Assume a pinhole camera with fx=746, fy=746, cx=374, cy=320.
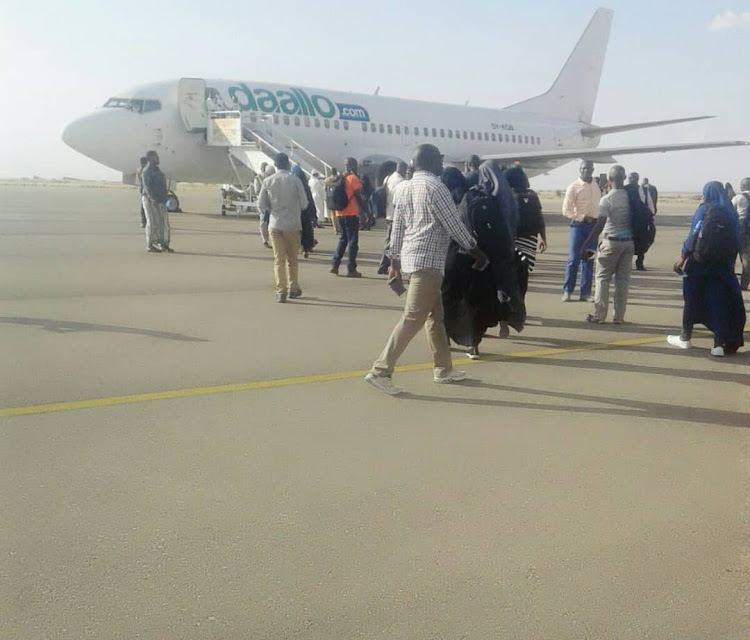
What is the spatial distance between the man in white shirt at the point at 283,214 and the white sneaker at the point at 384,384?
3834mm

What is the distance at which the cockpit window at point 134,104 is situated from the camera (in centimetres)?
2150

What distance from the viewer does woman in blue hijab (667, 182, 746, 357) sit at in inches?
262

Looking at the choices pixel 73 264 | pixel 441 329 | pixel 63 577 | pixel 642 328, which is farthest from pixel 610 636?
pixel 73 264

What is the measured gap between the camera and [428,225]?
17.7 feet

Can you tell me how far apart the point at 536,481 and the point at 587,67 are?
125ft

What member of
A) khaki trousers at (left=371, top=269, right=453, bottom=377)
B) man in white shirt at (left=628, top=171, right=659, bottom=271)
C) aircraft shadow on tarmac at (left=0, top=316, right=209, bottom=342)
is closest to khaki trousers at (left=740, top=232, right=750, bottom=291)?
man in white shirt at (left=628, top=171, right=659, bottom=271)

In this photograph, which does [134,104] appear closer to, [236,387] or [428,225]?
[236,387]

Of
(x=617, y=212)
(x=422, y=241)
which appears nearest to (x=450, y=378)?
(x=422, y=241)

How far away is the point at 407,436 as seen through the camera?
4621 mm

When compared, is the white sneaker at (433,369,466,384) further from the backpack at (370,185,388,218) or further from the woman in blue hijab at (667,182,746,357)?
the backpack at (370,185,388,218)

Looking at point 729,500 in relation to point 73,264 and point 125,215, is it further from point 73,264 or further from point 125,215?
point 125,215

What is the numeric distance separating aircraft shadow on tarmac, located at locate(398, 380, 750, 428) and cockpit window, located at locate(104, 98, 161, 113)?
61.3 feet

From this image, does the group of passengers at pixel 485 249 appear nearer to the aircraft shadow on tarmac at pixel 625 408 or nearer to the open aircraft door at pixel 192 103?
the aircraft shadow on tarmac at pixel 625 408

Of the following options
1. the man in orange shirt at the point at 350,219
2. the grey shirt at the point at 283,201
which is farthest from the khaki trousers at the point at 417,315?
the man in orange shirt at the point at 350,219
